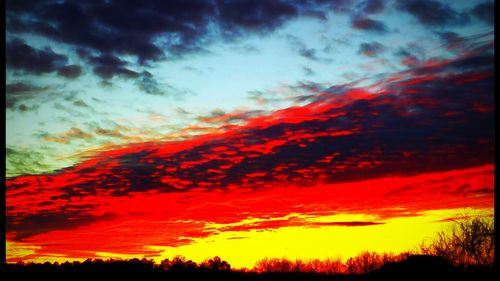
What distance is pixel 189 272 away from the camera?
2891 centimetres

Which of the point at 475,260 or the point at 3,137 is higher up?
the point at 3,137

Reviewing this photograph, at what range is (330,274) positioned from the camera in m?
28.4

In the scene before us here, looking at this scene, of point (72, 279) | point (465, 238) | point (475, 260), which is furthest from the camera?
point (465, 238)

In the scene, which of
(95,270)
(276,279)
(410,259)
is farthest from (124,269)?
(410,259)

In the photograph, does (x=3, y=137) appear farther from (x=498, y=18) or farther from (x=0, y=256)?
(x=498, y=18)

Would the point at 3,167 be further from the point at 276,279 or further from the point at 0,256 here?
the point at 276,279

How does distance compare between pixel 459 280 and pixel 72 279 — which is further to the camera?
pixel 459 280

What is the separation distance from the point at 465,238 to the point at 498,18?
142 feet

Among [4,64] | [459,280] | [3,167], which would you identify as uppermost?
[4,64]

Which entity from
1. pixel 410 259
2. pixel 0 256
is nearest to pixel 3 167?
pixel 0 256

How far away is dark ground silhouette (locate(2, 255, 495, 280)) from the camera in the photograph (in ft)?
87.5

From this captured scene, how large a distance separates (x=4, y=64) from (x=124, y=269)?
1689 centimetres

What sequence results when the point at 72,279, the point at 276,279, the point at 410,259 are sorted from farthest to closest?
the point at 410,259 → the point at 276,279 → the point at 72,279

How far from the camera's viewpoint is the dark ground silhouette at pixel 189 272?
26672 millimetres
